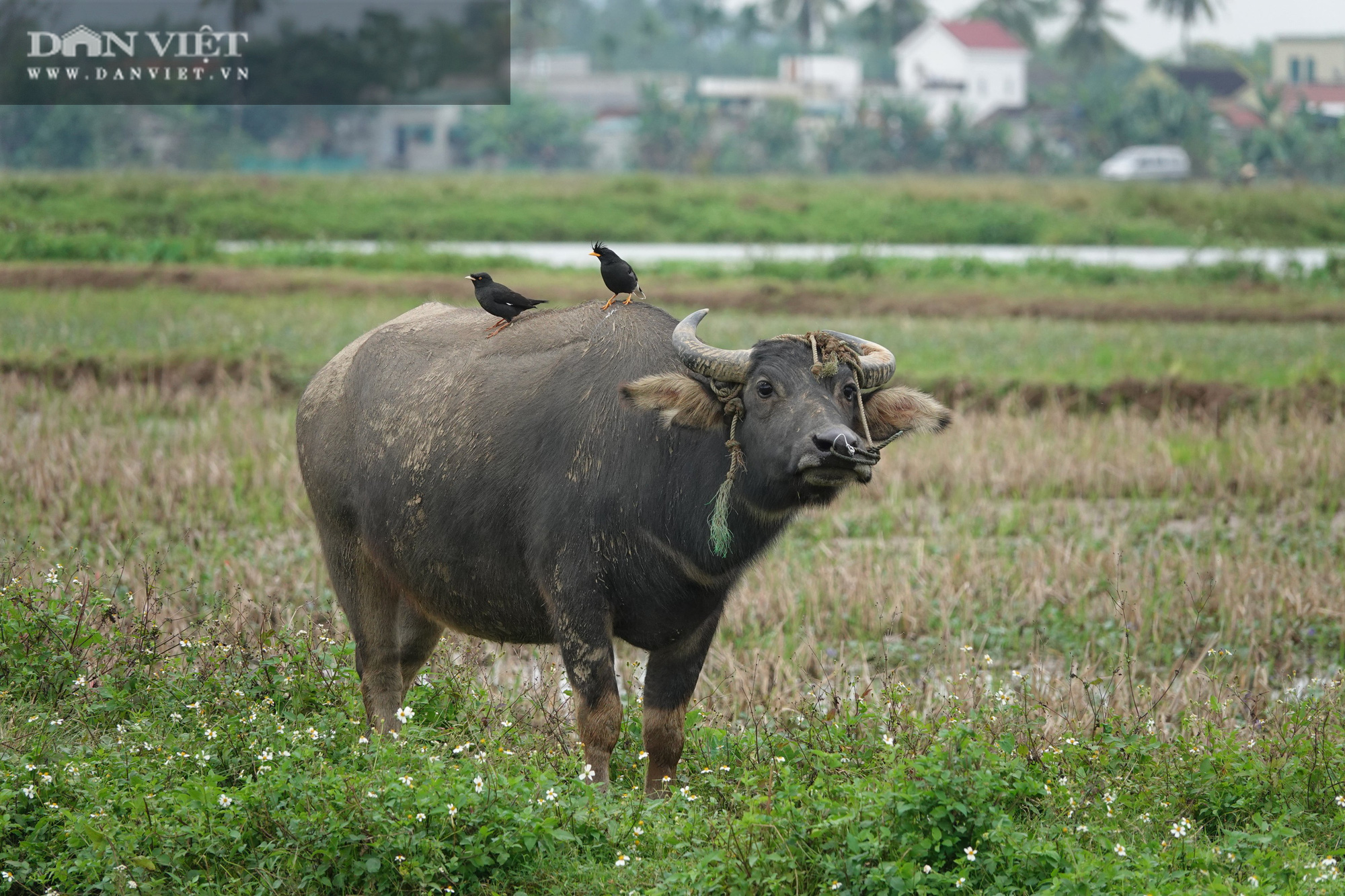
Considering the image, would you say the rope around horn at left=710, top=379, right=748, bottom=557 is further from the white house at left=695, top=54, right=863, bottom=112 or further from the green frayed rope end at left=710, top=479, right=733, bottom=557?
the white house at left=695, top=54, right=863, bottom=112

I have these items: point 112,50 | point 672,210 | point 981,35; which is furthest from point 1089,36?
point 112,50

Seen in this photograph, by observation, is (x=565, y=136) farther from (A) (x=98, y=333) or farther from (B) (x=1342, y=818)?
(B) (x=1342, y=818)

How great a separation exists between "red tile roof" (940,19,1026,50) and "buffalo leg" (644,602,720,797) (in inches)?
1853

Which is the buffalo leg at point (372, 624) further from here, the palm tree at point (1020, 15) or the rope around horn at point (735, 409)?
the palm tree at point (1020, 15)

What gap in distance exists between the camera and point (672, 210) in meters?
23.3

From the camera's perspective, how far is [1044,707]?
10.9ft

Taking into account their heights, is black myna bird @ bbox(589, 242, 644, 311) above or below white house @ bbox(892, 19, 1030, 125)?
below

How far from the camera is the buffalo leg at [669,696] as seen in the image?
10.8 feet

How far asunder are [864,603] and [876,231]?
17850 millimetres

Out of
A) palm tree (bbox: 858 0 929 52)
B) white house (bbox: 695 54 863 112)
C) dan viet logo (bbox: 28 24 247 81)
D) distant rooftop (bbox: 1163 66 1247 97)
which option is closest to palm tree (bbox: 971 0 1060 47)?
palm tree (bbox: 858 0 929 52)

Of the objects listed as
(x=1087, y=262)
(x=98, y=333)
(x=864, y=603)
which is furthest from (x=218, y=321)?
(x=1087, y=262)

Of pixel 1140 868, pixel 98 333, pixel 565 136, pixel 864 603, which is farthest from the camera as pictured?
pixel 565 136

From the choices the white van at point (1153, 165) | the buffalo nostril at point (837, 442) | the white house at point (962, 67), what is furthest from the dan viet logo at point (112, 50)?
the white house at point (962, 67)

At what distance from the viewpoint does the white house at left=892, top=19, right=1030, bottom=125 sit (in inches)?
1860
